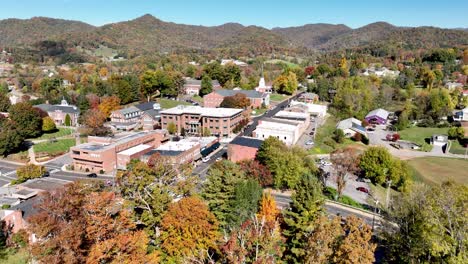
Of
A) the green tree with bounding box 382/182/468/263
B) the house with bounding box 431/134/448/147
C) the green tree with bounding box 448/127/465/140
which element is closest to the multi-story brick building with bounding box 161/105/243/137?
the house with bounding box 431/134/448/147

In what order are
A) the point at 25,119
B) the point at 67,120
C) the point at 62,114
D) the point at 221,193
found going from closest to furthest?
the point at 221,193, the point at 25,119, the point at 67,120, the point at 62,114

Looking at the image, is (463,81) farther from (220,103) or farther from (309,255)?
(309,255)

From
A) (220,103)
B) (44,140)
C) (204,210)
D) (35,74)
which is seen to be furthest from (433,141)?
(35,74)

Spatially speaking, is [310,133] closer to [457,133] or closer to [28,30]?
[457,133]

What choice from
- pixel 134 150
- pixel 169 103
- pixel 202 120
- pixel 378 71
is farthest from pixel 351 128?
pixel 378 71

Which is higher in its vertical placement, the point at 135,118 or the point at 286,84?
the point at 286,84

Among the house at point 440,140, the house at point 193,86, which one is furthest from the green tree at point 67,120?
the house at point 440,140
